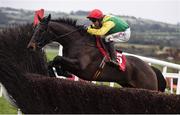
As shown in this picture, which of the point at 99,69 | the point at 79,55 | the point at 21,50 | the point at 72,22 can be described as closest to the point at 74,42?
the point at 79,55

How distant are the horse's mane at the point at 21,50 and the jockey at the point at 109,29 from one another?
843 mm

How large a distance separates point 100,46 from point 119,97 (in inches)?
105

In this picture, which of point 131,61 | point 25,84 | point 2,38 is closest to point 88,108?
point 25,84

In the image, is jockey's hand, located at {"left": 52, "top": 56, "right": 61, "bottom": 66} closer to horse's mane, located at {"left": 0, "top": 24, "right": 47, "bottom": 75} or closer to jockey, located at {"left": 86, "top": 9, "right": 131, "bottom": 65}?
horse's mane, located at {"left": 0, "top": 24, "right": 47, "bottom": 75}

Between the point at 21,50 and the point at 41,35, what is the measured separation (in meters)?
0.89

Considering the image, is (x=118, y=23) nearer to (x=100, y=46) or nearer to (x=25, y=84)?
(x=100, y=46)

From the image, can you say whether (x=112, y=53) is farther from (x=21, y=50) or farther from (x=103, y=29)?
(x=21, y=50)

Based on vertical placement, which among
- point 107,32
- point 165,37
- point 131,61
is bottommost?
point 165,37

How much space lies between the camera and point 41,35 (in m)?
6.83

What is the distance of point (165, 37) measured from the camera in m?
23.1

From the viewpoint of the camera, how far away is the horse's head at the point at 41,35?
649 cm

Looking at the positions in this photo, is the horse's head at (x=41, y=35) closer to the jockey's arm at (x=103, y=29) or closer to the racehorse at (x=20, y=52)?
the racehorse at (x=20, y=52)

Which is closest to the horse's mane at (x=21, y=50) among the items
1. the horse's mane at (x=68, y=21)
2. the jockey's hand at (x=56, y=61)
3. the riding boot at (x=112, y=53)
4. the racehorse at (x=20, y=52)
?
the racehorse at (x=20, y=52)

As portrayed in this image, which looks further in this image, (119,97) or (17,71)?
(17,71)
